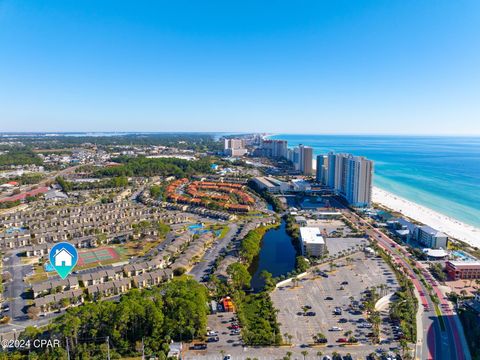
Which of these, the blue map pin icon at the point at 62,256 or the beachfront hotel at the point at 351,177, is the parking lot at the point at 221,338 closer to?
the blue map pin icon at the point at 62,256

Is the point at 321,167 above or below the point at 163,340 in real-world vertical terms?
above

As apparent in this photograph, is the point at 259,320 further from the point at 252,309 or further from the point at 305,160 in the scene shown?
the point at 305,160

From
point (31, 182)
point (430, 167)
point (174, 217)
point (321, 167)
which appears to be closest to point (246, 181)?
point (321, 167)

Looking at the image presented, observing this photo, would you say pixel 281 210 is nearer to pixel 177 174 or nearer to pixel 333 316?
pixel 333 316

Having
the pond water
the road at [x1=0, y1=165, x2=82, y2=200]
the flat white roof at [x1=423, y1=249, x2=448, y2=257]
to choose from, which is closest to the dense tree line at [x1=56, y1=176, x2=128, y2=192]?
the road at [x1=0, y1=165, x2=82, y2=200]

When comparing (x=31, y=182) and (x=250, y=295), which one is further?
(x=31, y=182)
